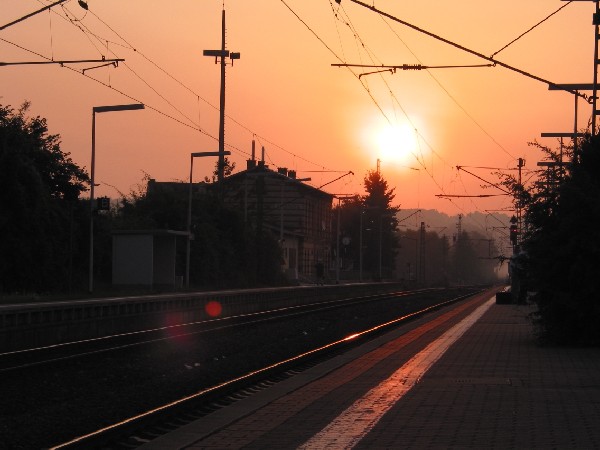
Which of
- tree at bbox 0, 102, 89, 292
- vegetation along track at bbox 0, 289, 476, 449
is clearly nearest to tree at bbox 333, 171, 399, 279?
tree at bbox 0, 102, 89, 292

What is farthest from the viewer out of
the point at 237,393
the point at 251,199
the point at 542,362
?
the point at 251,199

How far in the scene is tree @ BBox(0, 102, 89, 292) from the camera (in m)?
42.1

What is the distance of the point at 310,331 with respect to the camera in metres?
32.2

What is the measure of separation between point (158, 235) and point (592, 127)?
31.0m

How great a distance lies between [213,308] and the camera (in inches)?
1624

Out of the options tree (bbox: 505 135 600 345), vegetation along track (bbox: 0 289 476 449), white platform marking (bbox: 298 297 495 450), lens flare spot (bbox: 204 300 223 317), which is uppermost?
tree (bbox: 505 135 600 345)

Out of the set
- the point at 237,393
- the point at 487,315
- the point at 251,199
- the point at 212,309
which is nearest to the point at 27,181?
the point at 212,309

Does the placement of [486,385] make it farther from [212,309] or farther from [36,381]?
[212,309]

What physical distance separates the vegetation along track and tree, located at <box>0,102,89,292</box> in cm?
1262

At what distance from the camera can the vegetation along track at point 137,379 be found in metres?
11.9

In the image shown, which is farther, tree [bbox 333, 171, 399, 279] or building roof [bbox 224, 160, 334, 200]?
tree [bbox 333, 171, 399, 279]

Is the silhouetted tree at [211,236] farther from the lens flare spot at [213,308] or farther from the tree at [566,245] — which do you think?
the tree at [566,245]

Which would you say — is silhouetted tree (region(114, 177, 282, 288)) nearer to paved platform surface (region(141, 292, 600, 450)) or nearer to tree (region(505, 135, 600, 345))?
tree (region(505, 135, 600, 345))

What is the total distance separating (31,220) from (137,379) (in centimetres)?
2673
